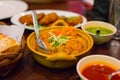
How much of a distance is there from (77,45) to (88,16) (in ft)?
1.72

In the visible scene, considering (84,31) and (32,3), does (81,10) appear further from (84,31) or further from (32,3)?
(84,31)

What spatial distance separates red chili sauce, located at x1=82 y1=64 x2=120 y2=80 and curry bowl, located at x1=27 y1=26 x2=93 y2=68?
6 cm

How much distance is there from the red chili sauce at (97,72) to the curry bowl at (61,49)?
0.06 m

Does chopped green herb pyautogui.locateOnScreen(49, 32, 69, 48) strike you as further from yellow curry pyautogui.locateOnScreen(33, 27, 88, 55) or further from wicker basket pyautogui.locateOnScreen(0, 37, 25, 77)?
wicker basket pyautogui.locateOnScreen(0, 37, 25, 77)

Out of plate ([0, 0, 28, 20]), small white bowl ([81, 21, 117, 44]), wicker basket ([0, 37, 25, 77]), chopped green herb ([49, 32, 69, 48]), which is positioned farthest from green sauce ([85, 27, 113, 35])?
plate ([0, 0, 28, 20])

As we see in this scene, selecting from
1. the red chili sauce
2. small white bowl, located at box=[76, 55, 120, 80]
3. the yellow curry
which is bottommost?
the red chili sauce

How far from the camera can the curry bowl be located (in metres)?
0.70

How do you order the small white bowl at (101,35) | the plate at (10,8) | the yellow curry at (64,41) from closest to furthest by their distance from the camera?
1. the yellow curry at (64,41)
2. the small white bowl at (101,35)
3. the plate at (10,8)

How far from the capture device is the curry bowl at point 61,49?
0.70m

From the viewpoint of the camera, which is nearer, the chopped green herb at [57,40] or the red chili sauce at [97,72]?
the red chili sauce at [97,72]

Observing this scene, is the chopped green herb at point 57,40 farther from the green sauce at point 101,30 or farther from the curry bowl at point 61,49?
the green sauce at point 101,30

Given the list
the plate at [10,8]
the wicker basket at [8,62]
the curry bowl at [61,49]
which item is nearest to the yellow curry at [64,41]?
the curry bowl at [61,49]

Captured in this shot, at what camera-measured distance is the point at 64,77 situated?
75 cm

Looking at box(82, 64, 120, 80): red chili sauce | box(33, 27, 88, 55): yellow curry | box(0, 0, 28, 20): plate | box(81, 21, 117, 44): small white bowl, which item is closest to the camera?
box(82, 64, 120, 80): red chili sauce
